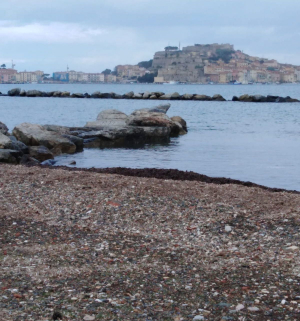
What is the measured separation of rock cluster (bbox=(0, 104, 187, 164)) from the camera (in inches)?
596

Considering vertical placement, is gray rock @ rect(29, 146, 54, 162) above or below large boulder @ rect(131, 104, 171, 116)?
below

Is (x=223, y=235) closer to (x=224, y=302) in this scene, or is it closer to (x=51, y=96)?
(x=224, y=302)

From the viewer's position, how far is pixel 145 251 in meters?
5.97

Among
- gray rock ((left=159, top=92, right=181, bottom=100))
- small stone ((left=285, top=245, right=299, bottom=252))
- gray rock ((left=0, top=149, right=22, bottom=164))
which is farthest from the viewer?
gray rock ((left=159, top=92, right=181, bottom=100))

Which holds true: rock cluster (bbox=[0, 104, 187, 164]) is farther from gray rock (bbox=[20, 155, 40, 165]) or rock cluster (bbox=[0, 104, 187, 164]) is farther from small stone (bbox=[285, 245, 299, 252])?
small stone (bbox=[285, 245, 299, 252])

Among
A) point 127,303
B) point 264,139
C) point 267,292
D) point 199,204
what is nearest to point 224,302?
point 267,292

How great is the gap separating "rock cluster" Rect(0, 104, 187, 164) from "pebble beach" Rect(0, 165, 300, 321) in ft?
Answer: 20.1

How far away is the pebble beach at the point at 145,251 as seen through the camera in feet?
14.8

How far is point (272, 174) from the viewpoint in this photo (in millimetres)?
13602

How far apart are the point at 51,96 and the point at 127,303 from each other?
78.2 metres

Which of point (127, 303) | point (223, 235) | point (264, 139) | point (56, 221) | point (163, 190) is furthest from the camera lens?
point (264, 139)

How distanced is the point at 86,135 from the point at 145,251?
14.7 meters

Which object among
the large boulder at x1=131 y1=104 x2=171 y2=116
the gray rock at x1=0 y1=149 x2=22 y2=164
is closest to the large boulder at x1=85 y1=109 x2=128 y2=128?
the large boulder at x1=131 y1=104 x2=171 y2=116

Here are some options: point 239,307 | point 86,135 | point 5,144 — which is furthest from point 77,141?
point 239,307
